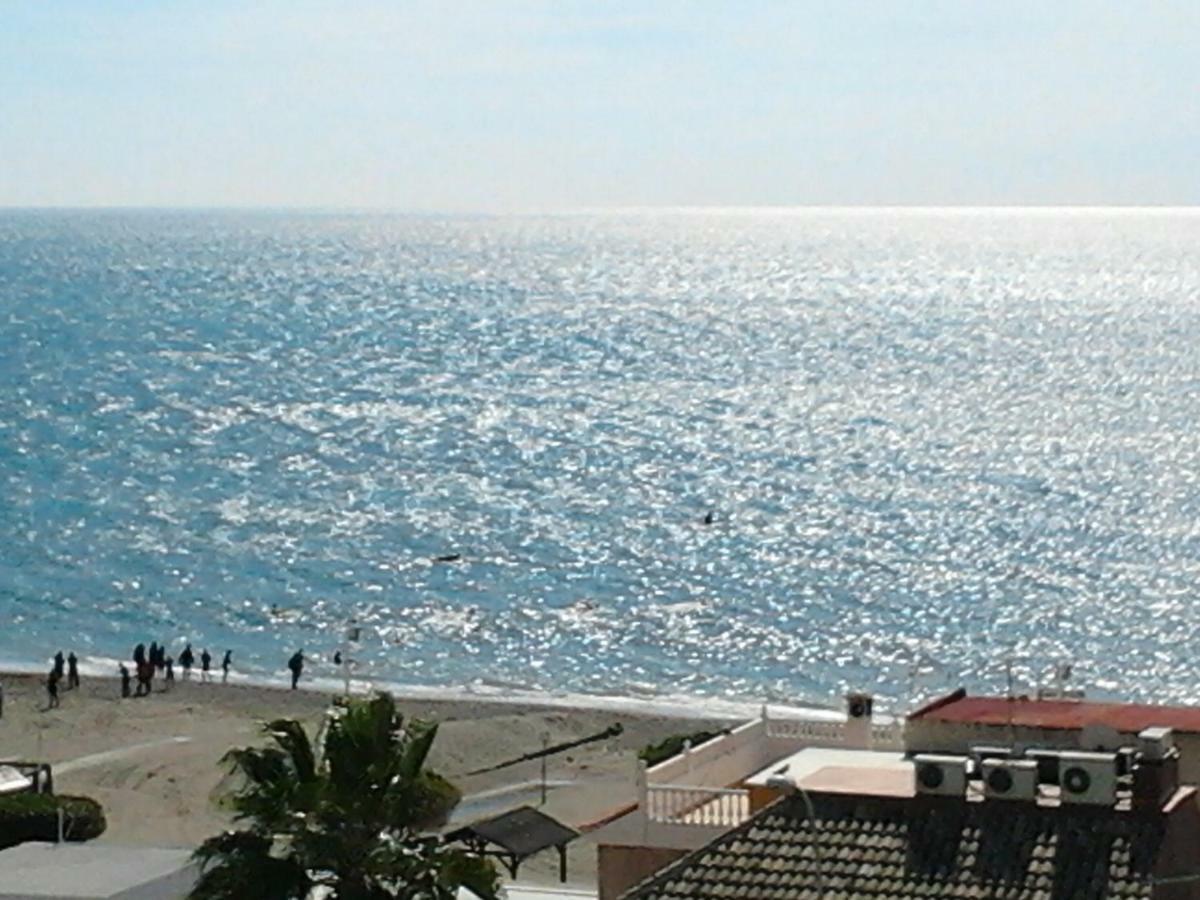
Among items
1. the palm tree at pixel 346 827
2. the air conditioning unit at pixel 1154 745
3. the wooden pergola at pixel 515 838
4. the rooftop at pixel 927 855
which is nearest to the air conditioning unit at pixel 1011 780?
the rooftop at pixel 927 855

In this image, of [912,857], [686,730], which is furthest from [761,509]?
[912,857]

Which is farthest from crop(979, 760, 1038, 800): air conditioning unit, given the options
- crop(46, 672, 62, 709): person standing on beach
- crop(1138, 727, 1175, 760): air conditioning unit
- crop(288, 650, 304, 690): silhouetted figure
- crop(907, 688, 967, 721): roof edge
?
crop(288, 650, 304, 690): silhouetted figure

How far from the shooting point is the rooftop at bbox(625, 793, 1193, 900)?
1833 centimetres

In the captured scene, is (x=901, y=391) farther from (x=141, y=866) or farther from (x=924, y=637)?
(x=141, y=866)

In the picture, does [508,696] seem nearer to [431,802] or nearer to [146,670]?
[146,670]

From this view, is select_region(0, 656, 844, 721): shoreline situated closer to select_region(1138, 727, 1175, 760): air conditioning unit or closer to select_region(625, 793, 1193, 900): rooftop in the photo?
select_region(1138, 727, 1175, 760): air conditioning unit

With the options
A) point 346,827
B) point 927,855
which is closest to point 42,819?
point 346,827

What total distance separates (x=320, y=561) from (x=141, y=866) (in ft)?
184

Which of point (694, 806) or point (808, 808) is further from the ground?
point (808, 808)

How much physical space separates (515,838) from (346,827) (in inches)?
578

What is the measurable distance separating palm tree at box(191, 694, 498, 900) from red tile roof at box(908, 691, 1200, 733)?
6.04 meters

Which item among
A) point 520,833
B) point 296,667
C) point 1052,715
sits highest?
point 1052,715

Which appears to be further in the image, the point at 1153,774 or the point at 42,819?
the point at 42,819

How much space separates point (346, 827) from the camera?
769 inches
